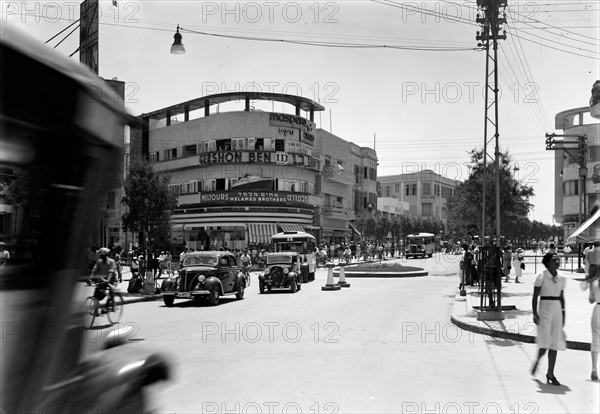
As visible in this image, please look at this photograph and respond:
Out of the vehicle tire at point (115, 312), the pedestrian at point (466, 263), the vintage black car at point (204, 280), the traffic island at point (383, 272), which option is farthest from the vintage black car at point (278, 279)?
the vehicle tire at point (115, 312)

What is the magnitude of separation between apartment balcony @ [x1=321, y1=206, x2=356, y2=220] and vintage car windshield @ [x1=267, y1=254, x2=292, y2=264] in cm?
4278

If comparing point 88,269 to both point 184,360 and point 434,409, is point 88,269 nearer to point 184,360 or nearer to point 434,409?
point 434,409

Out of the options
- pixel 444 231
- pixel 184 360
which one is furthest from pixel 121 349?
pixel 444 231

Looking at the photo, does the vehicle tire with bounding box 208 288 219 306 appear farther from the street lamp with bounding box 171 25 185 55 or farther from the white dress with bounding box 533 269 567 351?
the white dress with bounding box 533 269 567 351

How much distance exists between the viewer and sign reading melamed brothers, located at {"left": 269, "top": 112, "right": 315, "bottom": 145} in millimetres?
59125

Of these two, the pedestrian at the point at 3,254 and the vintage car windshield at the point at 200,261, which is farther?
the vintage car windshield at the point at 200,261

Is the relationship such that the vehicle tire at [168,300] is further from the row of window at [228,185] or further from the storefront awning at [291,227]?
the row of window at [228,185]

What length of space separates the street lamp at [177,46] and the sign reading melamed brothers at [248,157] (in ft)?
131

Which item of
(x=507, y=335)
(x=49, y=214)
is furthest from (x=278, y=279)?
(x=49, y=214)

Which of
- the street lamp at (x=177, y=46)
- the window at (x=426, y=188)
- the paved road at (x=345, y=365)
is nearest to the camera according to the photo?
the paved road at (x=345, y=365)

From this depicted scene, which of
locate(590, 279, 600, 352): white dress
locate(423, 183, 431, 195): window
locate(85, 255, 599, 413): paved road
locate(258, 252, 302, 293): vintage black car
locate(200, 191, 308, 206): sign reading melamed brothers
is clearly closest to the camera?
locate(85, 255, 599, 413): paved road

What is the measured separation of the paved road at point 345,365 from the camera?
694cm

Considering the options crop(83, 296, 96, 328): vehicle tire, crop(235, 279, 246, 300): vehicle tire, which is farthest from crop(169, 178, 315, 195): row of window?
crop(83, 296, 96, 328): vehicle tire

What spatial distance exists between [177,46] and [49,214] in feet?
50.7
